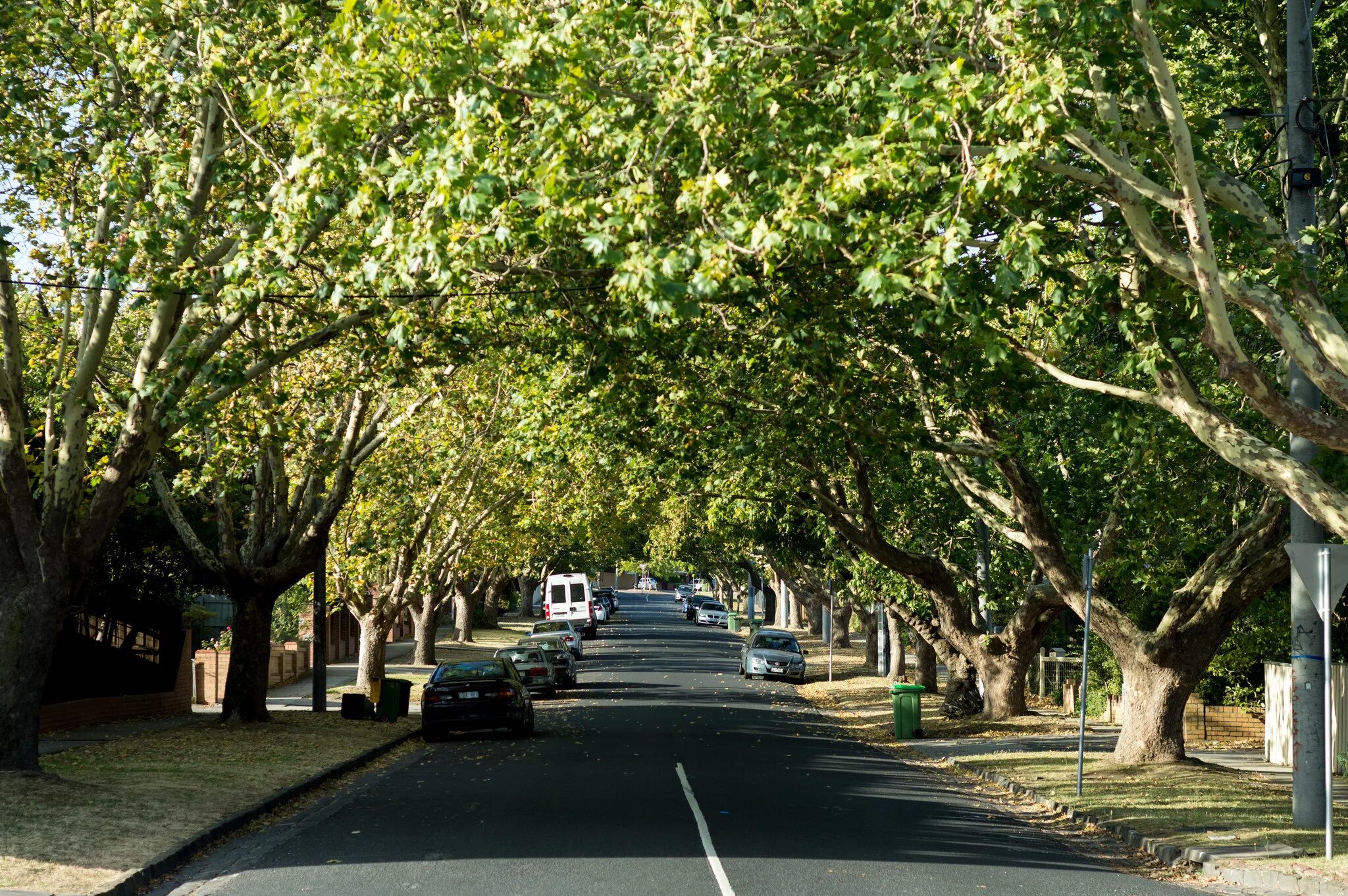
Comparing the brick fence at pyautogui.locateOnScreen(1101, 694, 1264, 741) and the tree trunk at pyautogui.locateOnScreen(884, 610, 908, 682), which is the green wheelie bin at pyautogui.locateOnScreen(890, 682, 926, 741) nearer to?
the brick fence at pyautogui.locateOnScreen(1101, 694, 1264, 741)

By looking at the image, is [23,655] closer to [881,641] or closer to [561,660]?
[561,660]

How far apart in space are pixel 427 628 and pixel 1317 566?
35.0 m

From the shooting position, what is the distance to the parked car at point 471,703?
23.4 meters

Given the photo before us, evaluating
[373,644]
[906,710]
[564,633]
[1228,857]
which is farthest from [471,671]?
[564,633]

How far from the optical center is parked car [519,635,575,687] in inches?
1436

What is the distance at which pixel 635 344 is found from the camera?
1612 centimetres

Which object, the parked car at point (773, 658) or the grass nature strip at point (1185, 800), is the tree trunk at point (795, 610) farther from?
the grass nature strip at point (1185, 800)

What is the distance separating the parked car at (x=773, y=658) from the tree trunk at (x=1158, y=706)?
2353 centimetres

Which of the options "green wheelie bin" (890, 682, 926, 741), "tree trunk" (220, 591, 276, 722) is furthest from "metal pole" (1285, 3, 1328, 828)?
"tree trunk" (220, 591, 276, 722)

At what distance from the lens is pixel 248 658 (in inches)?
920

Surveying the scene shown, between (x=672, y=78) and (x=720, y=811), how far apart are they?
742cm

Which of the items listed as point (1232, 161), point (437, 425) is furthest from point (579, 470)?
point (1232, 161)

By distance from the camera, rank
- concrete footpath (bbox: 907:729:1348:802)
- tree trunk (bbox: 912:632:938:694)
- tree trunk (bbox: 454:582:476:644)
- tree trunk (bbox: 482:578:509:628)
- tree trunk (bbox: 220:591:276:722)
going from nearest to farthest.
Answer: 1. concrete footpath (bbox: 907:729:1348:802)
2. tree trunk (bbox: 220:591:276:722)
3. tree trunk (bbox: 912:632:938:694)
4. tree trunk (bbox: 454:582:476:644)
5. tree trunk (bbox: 482:578:509:628)

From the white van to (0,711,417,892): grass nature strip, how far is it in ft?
147
